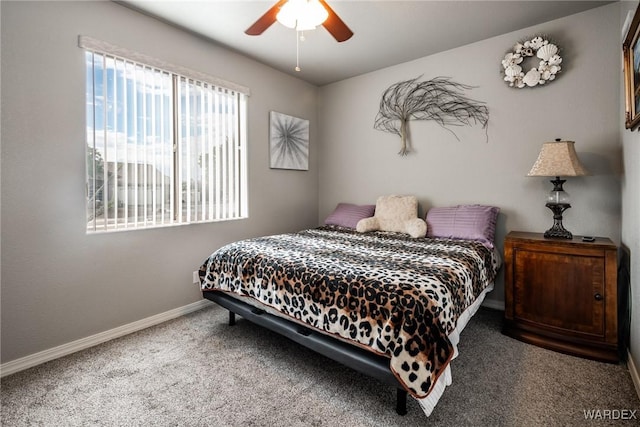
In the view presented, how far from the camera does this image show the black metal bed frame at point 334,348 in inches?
58.3

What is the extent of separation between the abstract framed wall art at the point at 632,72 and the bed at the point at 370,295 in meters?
1.23

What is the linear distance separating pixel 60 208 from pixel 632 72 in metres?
3.88

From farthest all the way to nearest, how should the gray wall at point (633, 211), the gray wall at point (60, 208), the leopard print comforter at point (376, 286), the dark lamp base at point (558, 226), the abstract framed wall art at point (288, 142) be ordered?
the abstract framed wall art at point (288, 142) → the dark lamp base at point (558, 226) → the gray wall at point (60, 208) → the gray wall at point (633, 211) → the leopard print comforter at point (376, 286)

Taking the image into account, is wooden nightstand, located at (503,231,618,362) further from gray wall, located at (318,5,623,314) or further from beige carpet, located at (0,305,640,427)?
gray wall, located at (318,5,623,314)

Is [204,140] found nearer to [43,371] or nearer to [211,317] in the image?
[211,317]

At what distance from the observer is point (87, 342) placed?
224 cm

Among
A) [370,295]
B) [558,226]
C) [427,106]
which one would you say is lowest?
[370,295]

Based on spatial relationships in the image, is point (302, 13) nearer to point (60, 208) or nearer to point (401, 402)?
point (60, 208)

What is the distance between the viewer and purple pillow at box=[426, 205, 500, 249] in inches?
105

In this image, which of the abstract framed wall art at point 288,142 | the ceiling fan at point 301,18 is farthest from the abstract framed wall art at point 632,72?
the abstract framed wall art at point 288,142

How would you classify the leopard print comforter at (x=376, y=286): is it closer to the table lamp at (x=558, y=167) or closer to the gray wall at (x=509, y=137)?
the table lamp at (x=558, y=167)

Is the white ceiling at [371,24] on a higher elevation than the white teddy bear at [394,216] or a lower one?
higher

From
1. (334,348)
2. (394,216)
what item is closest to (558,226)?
(394,216)

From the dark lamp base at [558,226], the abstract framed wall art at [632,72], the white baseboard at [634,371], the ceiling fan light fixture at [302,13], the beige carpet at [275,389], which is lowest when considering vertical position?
the beige carpet at [275,389]
